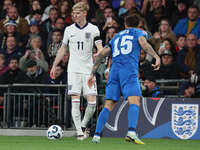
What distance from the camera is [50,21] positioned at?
13641 mm

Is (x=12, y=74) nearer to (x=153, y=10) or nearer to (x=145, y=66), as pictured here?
(x=145, y=66)

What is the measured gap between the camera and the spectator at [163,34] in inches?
447

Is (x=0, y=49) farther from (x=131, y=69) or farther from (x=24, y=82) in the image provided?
(x=131, y=69)

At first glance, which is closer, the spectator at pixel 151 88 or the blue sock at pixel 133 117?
the blue sock at pixel 133 117

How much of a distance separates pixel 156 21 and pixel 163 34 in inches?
35.3

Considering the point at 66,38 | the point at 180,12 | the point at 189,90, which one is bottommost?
the point at 189,90

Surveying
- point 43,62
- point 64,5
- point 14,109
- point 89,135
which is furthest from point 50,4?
point 89,135

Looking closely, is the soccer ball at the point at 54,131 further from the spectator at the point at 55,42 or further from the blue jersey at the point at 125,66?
the spectator at the point at 55,42

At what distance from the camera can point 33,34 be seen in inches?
524

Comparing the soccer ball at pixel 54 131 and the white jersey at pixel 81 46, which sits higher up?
the white jersey at pixel 81 46

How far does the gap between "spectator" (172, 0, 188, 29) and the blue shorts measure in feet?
21.6

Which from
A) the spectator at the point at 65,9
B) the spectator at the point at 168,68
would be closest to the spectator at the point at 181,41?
the spectator at the point at 168,68

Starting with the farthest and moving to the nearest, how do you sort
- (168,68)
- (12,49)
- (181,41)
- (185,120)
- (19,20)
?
(19,20) → (12,49) → (181,41) → (168,68) → (185,120)

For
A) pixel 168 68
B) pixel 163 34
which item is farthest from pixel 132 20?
pixel 163 34
